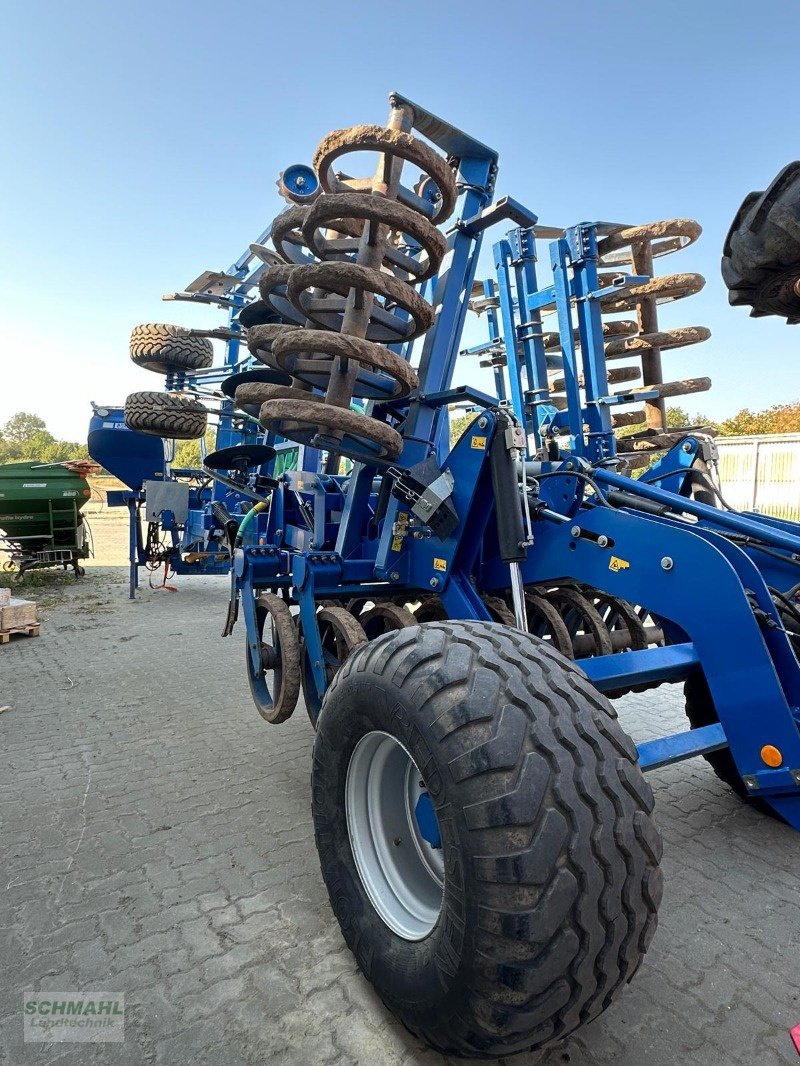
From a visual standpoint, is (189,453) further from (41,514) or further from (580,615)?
(580,615)

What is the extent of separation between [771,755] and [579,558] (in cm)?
106

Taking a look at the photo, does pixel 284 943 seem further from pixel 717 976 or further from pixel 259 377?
pixel 259 377

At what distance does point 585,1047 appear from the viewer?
201 centimetres

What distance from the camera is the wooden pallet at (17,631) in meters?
7.49

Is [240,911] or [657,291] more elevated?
[657,291]

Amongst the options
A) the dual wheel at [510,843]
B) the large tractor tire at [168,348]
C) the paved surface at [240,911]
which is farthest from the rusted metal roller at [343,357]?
the large tractor tire at [168,348]

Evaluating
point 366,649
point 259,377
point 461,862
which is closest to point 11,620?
point 259,377

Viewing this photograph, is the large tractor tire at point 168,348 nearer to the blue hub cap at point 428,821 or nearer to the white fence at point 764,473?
the blue hub cap at point 428,821

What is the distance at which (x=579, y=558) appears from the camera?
295 centimetres

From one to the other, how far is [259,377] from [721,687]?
3756 millimetres

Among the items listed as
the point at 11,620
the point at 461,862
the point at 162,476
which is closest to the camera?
the point at 461,862

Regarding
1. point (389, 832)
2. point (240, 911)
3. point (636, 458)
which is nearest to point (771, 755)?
point (389, 832)

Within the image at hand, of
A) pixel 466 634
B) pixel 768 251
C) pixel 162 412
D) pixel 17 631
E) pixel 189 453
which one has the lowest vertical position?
pixel 17 631

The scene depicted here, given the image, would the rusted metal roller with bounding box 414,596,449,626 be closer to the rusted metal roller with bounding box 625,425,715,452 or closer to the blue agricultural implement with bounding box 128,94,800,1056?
the blue agricultural implement with bounding box 128,94,800,1056
